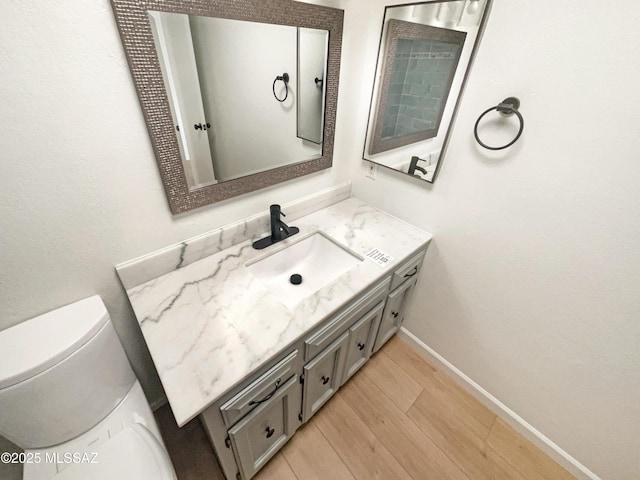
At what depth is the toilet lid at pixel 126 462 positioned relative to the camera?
2.57 ft

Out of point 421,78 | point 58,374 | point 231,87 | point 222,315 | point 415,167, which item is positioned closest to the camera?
point 58,374

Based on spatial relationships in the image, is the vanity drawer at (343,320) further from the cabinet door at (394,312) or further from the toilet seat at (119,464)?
the toilet seat at (119,464)

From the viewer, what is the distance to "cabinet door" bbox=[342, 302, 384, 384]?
3.99 ft

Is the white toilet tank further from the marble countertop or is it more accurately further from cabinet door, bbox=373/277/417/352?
cabinet door, bbox=373/277/417/352

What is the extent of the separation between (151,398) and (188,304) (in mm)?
757

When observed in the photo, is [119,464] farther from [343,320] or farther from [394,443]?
[394,443]

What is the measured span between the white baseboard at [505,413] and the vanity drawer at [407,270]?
0.54 metres

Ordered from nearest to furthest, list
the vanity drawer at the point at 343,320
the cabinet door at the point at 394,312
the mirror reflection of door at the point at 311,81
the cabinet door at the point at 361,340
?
1. the vanity drawer at the point at 343,320
2. the mirror reflection of door at the point at 311,81
3. the cabinet door at the point at 361,340
4. the cabinet door at the point at 394,312

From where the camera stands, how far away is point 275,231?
1.23m

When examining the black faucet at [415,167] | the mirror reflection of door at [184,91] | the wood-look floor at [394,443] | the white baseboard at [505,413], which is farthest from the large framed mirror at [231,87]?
the white baseboard at [505,413]

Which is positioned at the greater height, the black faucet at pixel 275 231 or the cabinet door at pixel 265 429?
the black faucet at pixel 275 231

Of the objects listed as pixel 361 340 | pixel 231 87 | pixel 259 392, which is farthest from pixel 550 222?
pixel 231 87

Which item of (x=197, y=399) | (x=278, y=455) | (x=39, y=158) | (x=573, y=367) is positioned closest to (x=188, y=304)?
(x=197, y=399)

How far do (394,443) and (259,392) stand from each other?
2.91 ft
